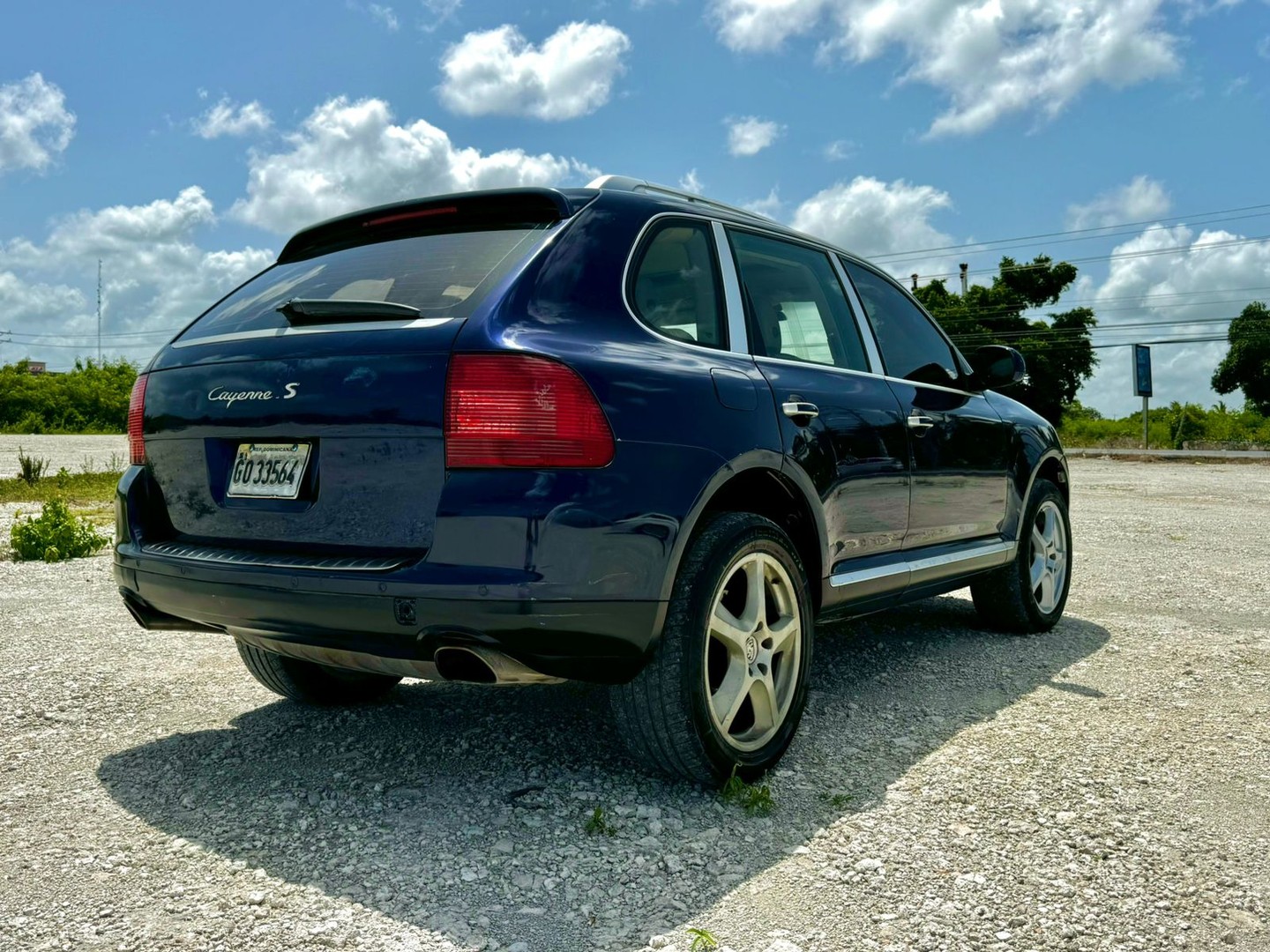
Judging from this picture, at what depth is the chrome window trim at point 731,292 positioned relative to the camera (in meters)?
3.46

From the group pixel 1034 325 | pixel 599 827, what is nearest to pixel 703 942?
pixel 599 827

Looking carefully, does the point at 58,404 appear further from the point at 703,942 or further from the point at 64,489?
the point at 703,942

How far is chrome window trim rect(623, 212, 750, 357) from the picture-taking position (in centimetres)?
307

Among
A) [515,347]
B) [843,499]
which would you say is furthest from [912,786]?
[515,347]

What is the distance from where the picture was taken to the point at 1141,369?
4091 cm

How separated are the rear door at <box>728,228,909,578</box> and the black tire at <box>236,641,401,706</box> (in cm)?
174

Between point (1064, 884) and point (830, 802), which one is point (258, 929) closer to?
point (830, 802)

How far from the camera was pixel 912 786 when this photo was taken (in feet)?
10.9

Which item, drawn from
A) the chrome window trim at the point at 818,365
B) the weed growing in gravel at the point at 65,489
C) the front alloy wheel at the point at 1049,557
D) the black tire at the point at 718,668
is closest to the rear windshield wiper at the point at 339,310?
the black tire at the point at 718,668

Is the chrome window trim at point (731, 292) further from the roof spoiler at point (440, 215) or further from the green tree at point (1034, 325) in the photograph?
the green tree at point (1034, 325)

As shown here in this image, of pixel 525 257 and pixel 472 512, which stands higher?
pixel 525 257

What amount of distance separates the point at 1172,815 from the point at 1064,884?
0.68 metres

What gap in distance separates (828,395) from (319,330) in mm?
1731

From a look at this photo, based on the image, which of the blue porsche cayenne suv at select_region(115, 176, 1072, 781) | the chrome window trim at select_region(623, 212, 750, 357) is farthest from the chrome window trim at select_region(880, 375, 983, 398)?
the chrome window trim at select_region(623, 212, 750, 357)
